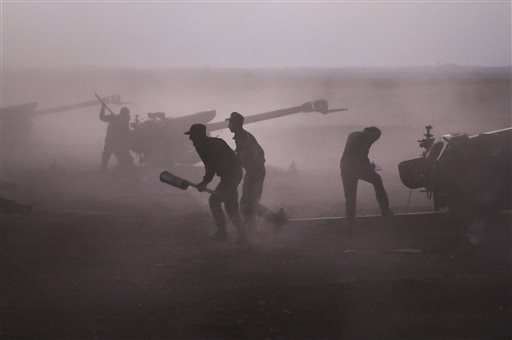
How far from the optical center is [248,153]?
38.4 ft

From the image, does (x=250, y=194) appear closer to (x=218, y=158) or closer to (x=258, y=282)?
(x=218, y=158)

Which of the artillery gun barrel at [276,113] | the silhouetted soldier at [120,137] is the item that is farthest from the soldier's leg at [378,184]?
the silhouetted soldier at [120,137]

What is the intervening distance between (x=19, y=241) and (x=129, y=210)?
3.91m

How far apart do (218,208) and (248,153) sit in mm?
960

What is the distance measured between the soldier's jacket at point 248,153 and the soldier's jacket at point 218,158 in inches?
8.9

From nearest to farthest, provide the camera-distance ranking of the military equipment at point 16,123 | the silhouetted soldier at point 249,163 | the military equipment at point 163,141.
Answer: the silhouetted soldier at point 249,163 → the military equipment at point 163,141 → the military equipment at point 16,123

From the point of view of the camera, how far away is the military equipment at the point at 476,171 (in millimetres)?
10570

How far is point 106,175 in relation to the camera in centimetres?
2158

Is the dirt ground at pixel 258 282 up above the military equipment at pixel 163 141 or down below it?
below

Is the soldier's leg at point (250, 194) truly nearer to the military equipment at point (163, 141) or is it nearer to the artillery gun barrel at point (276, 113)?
the military equipment at point (163, 141)

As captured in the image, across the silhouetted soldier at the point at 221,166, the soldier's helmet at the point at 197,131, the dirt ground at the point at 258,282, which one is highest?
the soldier's helmet at the point at 197,131

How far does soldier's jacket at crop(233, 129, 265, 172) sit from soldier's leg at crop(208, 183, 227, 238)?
0.57 m

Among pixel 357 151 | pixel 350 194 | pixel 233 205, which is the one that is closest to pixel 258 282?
pixel 233 205

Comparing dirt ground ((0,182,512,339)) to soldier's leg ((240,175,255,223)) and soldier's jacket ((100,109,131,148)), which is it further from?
soldier's jacket ((100,109,131,148))
